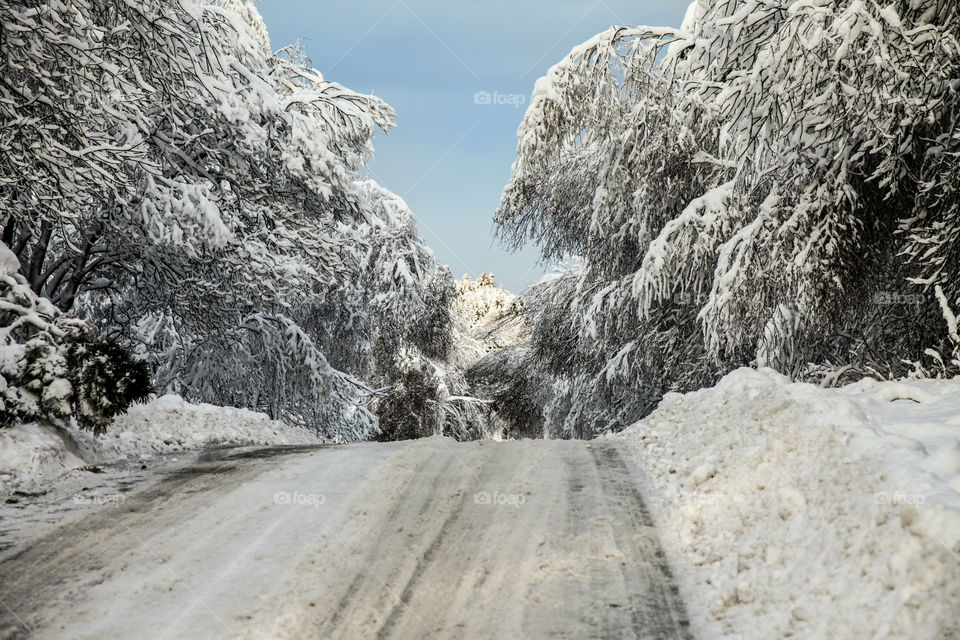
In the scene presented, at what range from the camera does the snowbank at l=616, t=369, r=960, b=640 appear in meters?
3.33

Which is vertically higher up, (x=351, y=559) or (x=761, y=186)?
(x=761, y=186)

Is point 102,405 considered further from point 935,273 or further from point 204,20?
point 935,273

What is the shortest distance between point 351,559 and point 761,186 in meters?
7.66

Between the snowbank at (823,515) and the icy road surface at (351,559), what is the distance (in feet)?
1.12

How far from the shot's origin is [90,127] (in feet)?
26.8

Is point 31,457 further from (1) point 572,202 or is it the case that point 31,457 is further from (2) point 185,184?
(1) point 572,202

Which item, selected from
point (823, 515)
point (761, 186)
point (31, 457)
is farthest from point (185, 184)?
point (823, 515)

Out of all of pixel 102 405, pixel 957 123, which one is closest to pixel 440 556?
pixel 102 405

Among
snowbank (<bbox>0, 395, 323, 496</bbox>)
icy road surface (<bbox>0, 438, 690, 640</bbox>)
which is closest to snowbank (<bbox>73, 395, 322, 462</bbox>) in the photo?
snowbank (<bbox>0, 395, 323, 496</bbox>)

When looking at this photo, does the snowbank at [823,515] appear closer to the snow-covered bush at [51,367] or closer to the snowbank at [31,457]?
the snowbank at [31,457]

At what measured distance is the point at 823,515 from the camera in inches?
170

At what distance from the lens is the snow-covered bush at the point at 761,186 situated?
280 inches

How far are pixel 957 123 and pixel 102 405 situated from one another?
917cm

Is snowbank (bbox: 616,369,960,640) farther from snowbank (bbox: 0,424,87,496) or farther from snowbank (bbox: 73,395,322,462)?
snowbank (bbox: 73,395,322,462)
